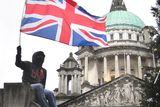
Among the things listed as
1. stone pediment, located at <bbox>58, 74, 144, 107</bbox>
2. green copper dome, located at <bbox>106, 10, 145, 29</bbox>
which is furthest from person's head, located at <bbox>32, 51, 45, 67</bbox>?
green copper dome, located at <bbox>106, 10, 145, 29</bbox>

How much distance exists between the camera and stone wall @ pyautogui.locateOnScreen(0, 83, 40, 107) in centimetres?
760

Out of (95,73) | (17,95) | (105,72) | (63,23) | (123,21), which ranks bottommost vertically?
(17,95)

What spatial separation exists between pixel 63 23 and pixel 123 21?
188 ft

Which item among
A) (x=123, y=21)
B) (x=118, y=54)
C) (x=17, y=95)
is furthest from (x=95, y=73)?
(x=17, y=95)

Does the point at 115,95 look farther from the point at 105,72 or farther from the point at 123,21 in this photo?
the point at 123,21

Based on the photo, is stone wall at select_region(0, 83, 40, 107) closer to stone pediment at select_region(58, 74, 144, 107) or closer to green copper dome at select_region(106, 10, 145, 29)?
stone pediment at select_region(58, 74, 144, 107)

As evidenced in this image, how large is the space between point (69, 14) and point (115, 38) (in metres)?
52.4

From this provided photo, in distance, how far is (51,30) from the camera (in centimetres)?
1136

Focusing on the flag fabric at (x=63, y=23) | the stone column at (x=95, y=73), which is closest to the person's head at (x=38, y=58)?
the flag fabric at (x=63, y=23)

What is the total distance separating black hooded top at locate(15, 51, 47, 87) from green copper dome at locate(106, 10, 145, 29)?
58.6 metres

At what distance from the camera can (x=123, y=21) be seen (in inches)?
2687

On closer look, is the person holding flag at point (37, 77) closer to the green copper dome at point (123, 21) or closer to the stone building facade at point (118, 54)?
the stone building facade at point (118, 54)

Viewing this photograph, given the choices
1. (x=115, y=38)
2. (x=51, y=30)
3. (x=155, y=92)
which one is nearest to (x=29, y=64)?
(x=51, y=30)

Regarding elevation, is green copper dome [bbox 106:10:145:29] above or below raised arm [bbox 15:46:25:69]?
above
